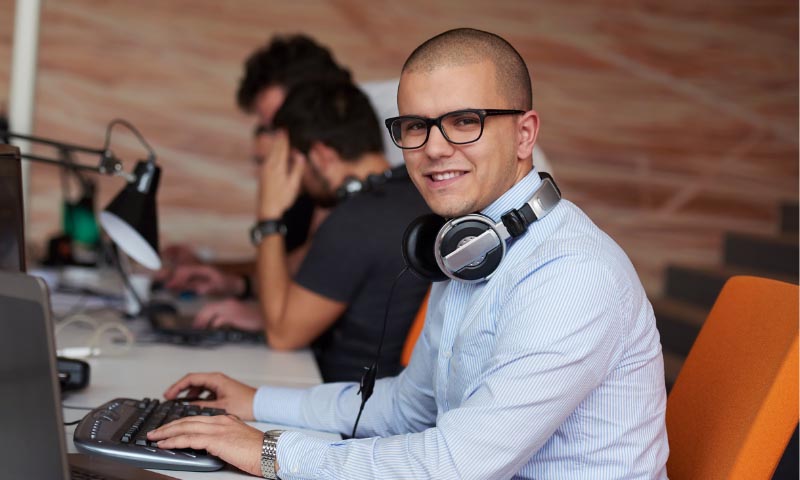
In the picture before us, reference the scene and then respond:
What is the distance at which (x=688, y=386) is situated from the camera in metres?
1.57

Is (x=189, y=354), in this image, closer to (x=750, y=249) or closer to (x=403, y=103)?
(x=403, y=103)

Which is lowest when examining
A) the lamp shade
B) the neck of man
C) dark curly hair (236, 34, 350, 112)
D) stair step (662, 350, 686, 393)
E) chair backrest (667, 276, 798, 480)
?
stair step (662, 350, 686, 393)

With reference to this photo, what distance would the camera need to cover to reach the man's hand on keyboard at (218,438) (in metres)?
1.32

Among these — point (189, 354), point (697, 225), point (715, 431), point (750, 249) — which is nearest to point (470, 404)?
point (715, 431)

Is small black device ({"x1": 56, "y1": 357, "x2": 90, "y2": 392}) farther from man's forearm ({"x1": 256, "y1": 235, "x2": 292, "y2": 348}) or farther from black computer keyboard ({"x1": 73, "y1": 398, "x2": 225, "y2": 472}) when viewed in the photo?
man's forearm ({"x1": 256, "y1": 235, "x2": 292, "y2": 348})

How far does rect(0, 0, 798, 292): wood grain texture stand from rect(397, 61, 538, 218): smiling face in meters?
3.41

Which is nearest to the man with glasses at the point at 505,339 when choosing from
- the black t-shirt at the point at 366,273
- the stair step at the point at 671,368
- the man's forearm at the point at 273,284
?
the black t-shirt at the point at 366,273

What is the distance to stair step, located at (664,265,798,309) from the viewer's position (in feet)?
15.1

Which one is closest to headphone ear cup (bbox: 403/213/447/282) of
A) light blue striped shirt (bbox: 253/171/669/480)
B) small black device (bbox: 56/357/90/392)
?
light blue striped shirt (bbox: 253/171/669/480)

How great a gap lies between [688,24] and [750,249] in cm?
128

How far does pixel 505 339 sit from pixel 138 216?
113 centimetres

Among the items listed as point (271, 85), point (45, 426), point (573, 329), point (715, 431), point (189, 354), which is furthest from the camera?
point (271, 85)

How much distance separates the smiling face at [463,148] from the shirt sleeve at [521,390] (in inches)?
7.9

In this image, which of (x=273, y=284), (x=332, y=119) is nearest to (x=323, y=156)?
(x=332, y=119)
